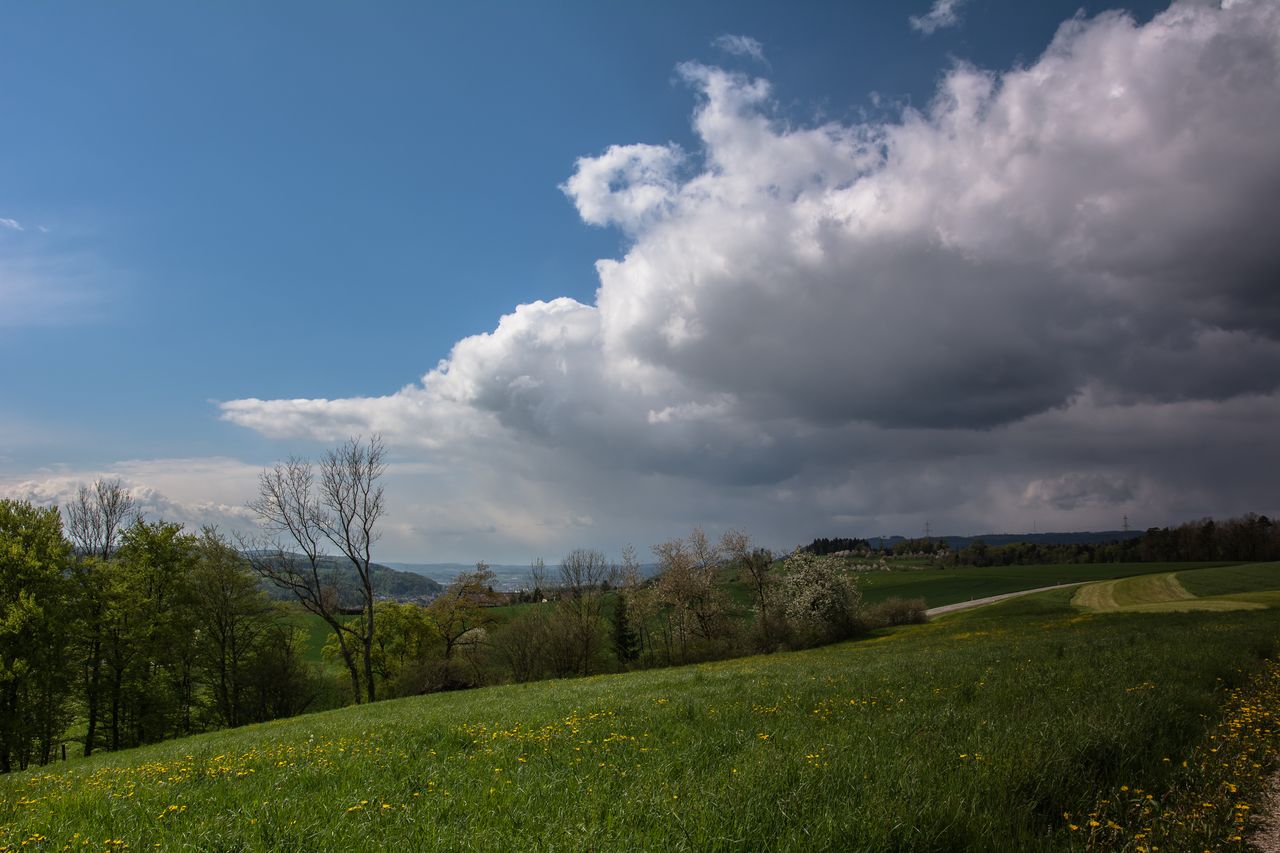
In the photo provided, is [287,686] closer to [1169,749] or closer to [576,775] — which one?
[576,775]

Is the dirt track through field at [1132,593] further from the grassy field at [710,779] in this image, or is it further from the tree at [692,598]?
the grassy field at [710,779]

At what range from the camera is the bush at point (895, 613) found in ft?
206

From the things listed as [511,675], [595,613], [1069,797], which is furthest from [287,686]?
[1069,797]

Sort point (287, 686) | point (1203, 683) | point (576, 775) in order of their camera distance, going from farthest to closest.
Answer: point (287, 686)
point (1203, 683)
point (576, 775)

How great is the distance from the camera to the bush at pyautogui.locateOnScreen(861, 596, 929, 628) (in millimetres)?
62688

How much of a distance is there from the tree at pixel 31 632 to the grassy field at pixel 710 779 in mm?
26827

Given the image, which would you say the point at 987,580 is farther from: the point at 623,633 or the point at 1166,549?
the point at 623,633

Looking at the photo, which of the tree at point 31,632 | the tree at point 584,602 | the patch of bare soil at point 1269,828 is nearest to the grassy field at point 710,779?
the patch of bare soil at point 1269,828

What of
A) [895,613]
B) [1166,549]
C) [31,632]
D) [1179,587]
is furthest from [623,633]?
[1166,549]

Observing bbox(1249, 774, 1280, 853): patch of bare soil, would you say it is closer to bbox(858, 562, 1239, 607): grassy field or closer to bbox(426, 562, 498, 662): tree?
bbox(426, 562, 498, 662): tree

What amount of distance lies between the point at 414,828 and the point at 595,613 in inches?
2334

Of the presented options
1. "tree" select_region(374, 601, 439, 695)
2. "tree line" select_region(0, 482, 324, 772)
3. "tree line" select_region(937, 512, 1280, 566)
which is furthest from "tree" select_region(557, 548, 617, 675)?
"tree line" select_region(937, 512, 1280, 566)

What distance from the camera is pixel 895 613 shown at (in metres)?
64.2

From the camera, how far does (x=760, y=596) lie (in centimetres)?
6400
